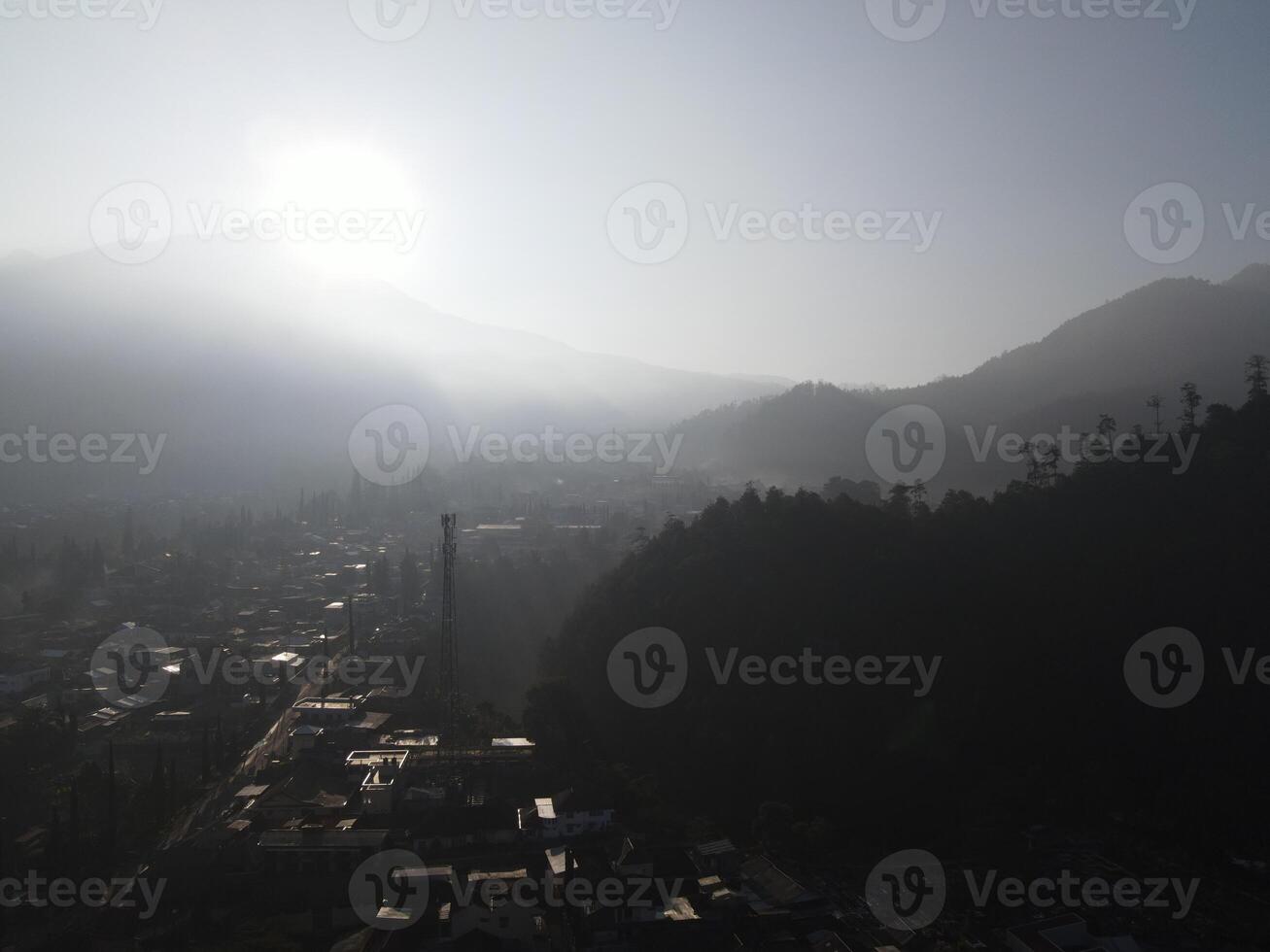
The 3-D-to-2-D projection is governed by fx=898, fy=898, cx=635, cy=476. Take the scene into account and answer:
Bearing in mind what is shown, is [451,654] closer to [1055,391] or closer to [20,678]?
[20,678]

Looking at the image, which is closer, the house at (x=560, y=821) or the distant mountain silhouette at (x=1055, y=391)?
the house at (x=560, y=821)

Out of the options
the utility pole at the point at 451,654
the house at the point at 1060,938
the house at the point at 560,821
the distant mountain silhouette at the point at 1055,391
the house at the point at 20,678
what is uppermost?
the distant mountain silhouette at the point at 1055,391

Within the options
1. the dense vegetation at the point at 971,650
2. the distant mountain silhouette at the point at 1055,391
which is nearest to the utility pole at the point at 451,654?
the dense vegetation at the point at 971,650

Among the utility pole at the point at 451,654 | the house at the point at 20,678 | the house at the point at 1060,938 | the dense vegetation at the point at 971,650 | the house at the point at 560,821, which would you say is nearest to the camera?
the house at the point at 1060,938

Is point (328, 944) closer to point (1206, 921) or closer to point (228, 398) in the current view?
point (1206, 921)

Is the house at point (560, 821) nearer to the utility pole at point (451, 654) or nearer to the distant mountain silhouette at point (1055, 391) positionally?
the utility pole at point (451, 654)

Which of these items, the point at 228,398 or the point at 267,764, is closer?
the point at 267,764

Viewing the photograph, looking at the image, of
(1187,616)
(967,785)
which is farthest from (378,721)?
(1187,616)

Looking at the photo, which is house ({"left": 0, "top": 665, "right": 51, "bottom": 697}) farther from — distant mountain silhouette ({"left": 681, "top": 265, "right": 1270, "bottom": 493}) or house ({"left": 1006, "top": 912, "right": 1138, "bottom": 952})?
distant mountain silhouette ({"left": 681, "top": 265, "right": 1270, "bottom": 493})

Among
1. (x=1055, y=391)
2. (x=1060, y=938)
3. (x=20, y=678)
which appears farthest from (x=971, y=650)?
(x=1055, y=391)
